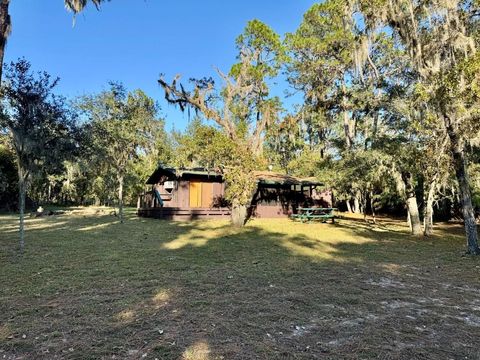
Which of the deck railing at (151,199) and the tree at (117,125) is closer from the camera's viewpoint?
the tree at (117,125)

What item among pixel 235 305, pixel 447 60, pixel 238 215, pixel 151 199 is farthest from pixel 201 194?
pixel 235 305

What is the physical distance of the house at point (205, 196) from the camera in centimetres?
1927

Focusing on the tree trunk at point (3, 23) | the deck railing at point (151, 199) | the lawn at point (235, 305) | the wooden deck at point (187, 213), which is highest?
the tree trunk at point (3, 23)

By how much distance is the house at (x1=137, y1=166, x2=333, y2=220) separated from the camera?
63.2ft

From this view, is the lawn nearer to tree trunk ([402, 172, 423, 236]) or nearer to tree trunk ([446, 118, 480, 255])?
tree trunk ([446, 118, 480, 255])

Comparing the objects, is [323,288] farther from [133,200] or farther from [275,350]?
[133,200]

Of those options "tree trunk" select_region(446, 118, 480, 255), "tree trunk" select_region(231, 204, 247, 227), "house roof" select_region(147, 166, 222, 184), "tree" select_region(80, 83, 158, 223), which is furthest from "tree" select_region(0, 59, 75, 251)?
"tree trunk" select_region(446, 118, 480, 255)

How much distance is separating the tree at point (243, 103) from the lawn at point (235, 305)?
6684 millimetres

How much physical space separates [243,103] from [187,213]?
708cm

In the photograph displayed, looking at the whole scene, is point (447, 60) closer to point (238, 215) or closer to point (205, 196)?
point (238, 215)

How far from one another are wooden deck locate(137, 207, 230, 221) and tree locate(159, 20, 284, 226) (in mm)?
3979

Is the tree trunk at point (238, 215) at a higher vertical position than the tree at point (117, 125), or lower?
lower

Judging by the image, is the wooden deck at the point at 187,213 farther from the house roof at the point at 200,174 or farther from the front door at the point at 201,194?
the house roof at the point at 200,174

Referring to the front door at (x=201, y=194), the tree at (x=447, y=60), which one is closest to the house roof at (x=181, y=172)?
the front door at (x=201, y=194)
